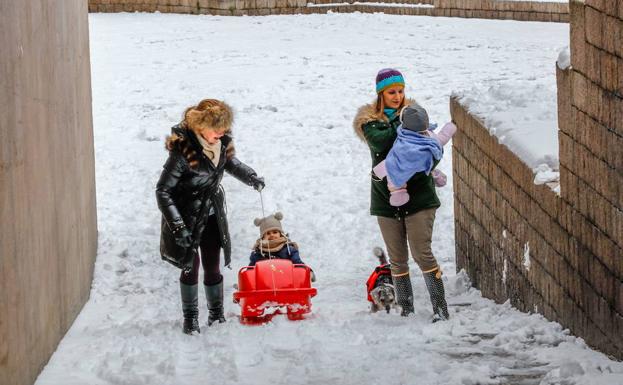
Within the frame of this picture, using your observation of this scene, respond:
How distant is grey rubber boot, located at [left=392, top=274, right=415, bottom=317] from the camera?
294 inches

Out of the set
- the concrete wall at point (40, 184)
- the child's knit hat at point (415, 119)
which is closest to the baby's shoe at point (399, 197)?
the child's knit hat at point (415, 119)

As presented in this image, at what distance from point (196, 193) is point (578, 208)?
2.45m

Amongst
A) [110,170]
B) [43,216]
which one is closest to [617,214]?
[43,216]

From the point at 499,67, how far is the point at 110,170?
6589 millimetres

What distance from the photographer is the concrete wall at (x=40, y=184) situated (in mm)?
5332

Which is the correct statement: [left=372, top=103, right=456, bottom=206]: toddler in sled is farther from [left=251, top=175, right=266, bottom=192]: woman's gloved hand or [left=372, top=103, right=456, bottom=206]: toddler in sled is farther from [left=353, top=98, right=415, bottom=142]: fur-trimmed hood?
[left=251, top=175, right=266, bottom=192]: woman's gloved hand

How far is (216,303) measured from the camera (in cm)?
764

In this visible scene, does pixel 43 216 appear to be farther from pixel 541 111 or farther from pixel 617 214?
pixel 541 111

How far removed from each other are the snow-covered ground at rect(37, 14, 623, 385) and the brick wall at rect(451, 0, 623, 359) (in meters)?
0.18

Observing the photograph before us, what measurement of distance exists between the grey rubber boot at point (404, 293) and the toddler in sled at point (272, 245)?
89 cm

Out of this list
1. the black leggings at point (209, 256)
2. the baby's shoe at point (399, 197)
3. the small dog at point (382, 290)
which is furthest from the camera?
the small dog at point (382, 290)

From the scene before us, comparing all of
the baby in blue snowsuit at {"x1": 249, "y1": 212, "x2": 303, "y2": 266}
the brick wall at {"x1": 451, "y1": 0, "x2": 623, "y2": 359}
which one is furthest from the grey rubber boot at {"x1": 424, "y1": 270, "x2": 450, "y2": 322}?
the baby in blue snowsuit at {"x1": 249, "y1": 212, "x2": 303, "y2": 266}

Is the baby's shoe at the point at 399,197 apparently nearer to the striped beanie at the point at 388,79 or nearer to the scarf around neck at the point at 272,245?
the striped beanie at the point at 388,79

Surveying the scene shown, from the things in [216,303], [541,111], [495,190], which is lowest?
[216,303]
